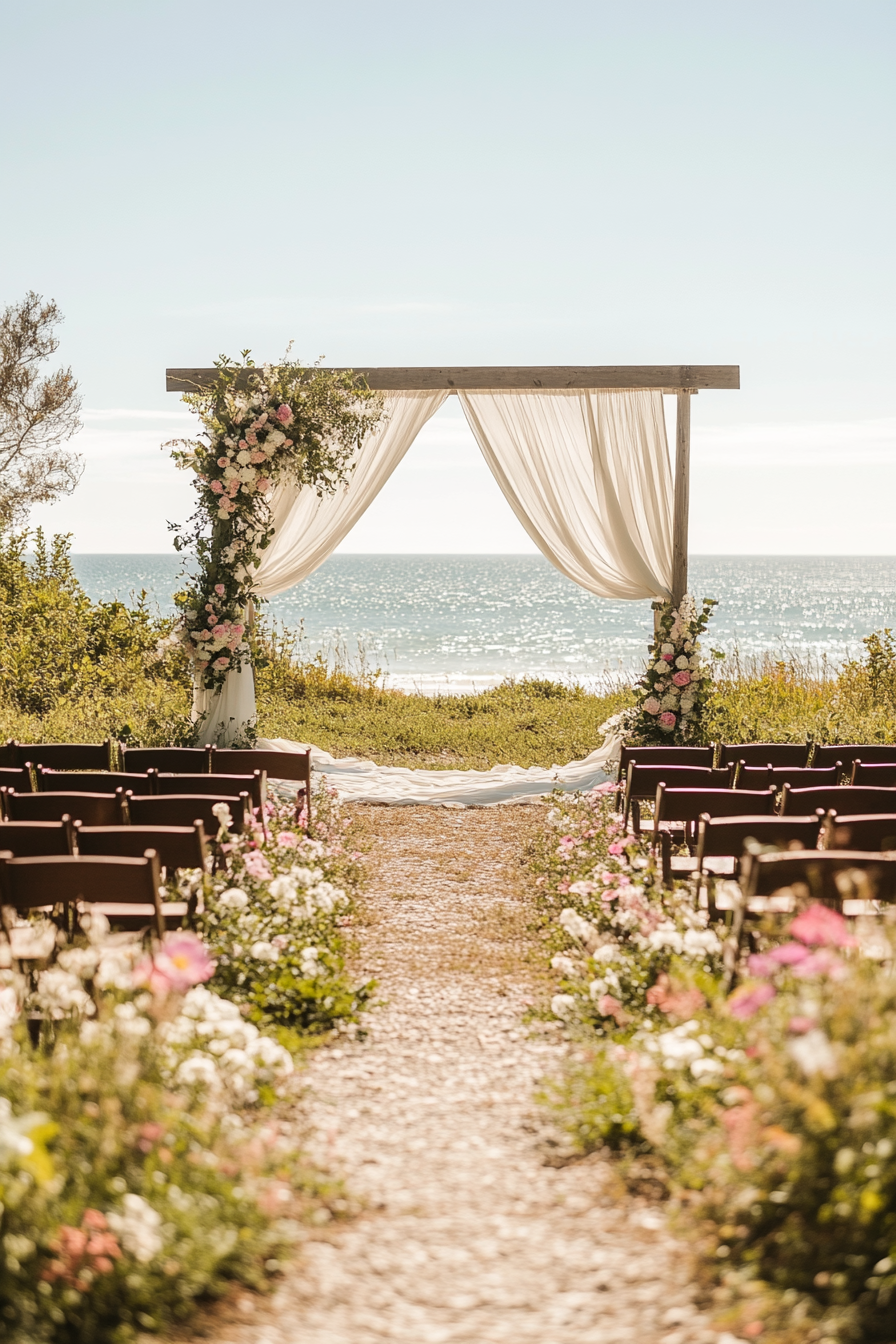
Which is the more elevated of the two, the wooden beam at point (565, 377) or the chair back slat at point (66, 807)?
the wooden beam at point (565, 377)

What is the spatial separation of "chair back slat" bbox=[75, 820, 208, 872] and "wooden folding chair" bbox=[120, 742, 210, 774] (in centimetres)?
180

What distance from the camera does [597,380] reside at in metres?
7.41

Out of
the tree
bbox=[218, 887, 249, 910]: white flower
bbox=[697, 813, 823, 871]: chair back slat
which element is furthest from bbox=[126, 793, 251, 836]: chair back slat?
the tree

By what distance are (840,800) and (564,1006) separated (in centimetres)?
179

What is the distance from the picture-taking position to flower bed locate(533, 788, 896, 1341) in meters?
1.69

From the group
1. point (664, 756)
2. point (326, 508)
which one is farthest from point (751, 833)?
point (326, 508)

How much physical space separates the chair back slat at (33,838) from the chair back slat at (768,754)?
3339 millimetres

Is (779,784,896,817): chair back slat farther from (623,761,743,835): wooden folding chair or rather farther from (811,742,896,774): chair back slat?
(811,742,896,774): chair back slat

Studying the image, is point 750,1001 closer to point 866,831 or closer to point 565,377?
point 866,831

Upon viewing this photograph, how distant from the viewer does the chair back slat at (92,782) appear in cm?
457

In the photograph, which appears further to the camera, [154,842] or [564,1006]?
[154,842]

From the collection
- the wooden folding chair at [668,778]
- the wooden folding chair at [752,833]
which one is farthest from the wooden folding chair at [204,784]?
the wooden folding chair at [752,833]

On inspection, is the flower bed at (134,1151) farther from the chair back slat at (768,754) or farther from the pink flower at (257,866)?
the chair back slat at (768,754)

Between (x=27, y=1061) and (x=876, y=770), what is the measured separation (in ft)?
13.6
